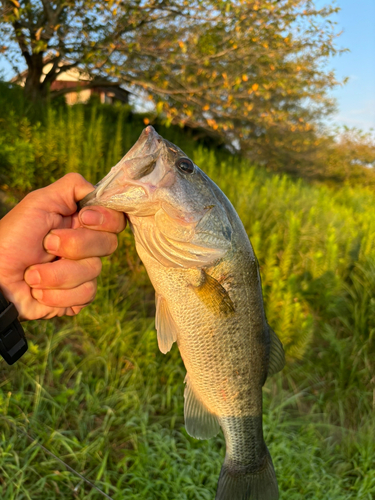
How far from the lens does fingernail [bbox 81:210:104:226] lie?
1338 millimetres

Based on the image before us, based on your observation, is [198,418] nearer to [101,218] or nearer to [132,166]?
[101,218]

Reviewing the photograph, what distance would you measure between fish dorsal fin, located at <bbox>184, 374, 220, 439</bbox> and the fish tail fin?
0.64 feet

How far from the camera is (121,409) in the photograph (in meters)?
2.73

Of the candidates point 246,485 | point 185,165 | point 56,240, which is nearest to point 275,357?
point 246,485

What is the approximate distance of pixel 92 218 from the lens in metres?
1.35

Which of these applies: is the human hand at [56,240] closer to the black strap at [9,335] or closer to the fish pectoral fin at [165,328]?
the black strap at [9,335]

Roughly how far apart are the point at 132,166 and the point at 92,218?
0.31m

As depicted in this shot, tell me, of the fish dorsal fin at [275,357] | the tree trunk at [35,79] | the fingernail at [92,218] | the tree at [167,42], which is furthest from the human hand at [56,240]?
the tree trunk at [35,79]

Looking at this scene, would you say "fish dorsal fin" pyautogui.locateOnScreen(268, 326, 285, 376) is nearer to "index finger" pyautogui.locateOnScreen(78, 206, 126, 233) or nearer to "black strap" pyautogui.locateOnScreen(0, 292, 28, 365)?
"index finger" pyautogui.locateOnScreen(78, 206, 126, 233)

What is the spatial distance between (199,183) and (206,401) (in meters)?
0.89

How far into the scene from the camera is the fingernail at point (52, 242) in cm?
142

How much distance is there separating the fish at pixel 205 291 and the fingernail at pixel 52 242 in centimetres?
18

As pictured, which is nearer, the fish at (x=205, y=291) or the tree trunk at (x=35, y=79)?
the fish at (x=205, y=291)

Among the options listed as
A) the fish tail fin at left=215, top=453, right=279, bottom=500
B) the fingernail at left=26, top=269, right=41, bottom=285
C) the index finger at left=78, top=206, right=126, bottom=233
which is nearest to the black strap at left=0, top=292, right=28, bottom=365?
the fingernail at left=26, top=269, right=41, bottom=285
